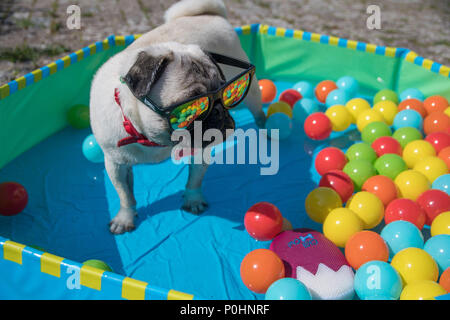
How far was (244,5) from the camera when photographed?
8594 millimetres

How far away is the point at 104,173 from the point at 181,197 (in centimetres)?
78

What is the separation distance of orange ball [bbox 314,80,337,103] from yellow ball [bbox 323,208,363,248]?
89.8 inches

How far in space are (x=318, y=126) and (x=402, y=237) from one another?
5.25ft

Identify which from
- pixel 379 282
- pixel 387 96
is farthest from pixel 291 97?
pixel 379 282

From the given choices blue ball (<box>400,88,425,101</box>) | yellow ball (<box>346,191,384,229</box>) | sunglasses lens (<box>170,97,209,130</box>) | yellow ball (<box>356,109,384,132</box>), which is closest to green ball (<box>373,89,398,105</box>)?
blue ball (<box>400,88,425,101</box>)

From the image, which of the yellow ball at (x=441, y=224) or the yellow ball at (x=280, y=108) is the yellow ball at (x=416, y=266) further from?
the yellow ball at (x=280, y=108)

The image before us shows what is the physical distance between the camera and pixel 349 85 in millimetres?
5113

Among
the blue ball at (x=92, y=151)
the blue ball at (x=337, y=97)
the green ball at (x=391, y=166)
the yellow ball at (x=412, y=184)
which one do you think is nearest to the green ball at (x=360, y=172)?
the green ball at (x=391, y=166)

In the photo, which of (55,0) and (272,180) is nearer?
(272,180)

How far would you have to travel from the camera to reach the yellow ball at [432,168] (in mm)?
3611

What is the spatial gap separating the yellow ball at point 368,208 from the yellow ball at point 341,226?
8 cm

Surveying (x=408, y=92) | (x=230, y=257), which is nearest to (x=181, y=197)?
(x=230, y=257)

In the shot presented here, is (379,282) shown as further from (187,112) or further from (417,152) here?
(417,152)
